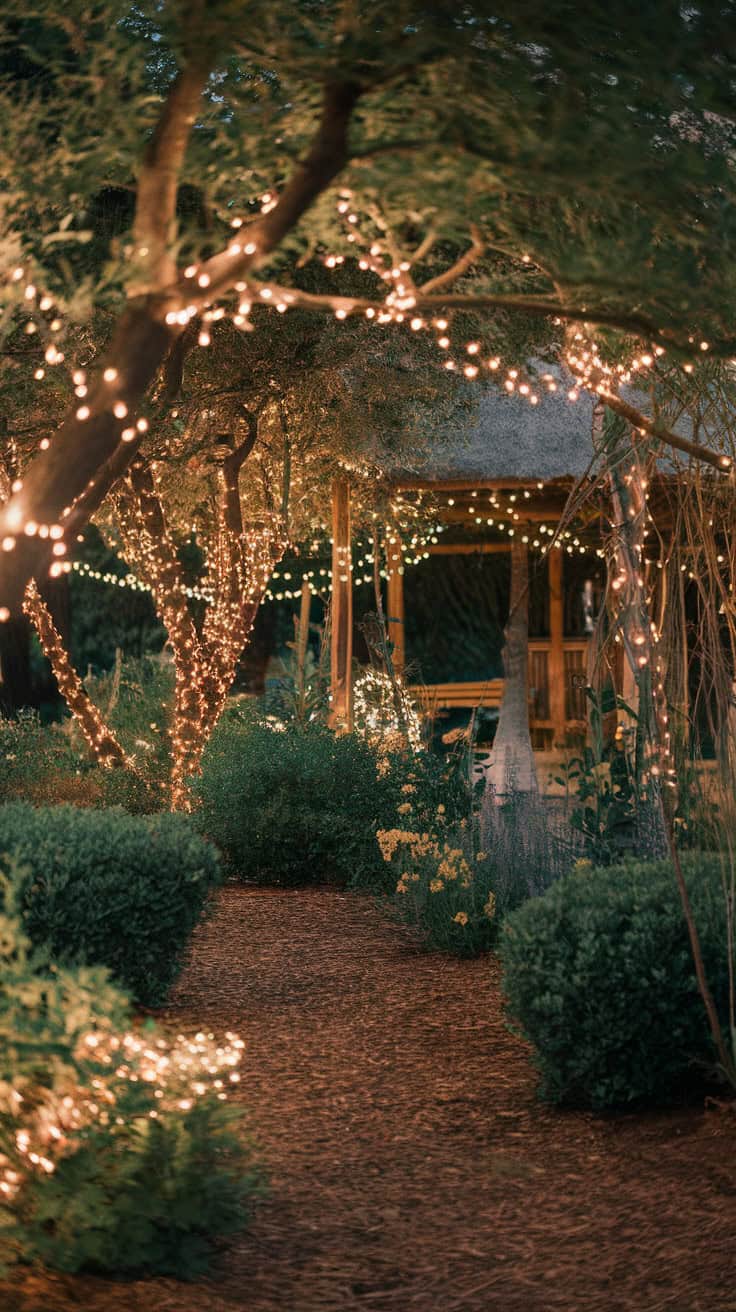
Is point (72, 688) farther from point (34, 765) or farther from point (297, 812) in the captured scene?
point (297, 812)

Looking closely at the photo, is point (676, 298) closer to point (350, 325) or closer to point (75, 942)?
point (75, 942)

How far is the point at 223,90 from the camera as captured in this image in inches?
168

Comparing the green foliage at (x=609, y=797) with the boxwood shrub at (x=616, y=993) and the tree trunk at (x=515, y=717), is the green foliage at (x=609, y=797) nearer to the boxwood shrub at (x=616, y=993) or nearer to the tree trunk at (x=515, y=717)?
the boxwood shrub at (x=616, y=993)

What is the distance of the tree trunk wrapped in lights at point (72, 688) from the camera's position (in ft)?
32.3

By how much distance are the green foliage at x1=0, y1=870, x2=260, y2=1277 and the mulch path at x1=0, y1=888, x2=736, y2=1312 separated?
0.11 m

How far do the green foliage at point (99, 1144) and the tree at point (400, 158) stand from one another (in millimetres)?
1140

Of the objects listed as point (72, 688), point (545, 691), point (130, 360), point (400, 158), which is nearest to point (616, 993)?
point (130, 360)

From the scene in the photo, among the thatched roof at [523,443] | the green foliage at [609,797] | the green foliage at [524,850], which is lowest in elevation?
the green foliage at [524,850]

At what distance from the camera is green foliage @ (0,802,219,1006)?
512cm

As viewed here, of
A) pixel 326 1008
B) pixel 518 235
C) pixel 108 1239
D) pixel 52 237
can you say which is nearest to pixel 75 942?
pixel 326 1008

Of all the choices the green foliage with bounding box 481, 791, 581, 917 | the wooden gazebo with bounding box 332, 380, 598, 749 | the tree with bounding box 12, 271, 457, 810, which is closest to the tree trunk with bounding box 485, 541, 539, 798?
the wooden gazebo with bounding box 332, 380, 598, 749

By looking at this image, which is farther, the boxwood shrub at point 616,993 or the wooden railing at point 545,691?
the wooden railing at point 545,691

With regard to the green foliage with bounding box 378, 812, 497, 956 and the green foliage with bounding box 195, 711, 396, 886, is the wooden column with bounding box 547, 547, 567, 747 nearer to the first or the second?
the green foliage with bounding box 195, 711, 396, 886

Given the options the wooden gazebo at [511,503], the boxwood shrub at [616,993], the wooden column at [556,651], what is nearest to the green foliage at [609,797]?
the boxwood shrub at [616,993]
